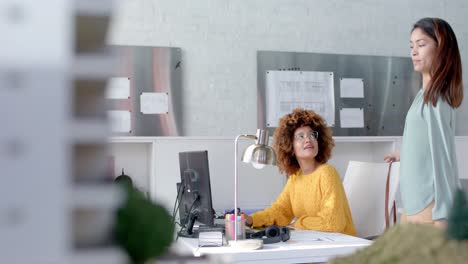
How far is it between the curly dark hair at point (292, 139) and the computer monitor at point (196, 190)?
0.69 metres

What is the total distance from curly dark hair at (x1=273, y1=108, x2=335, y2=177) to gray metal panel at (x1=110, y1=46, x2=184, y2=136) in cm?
127

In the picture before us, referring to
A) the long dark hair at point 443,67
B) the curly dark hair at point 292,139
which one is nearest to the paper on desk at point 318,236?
the curly dark hair at point 292,139

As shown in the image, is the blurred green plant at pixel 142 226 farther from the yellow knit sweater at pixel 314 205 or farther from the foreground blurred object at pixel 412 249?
the yellow knit sweater at pixel 314 205

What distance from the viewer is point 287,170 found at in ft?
12.2

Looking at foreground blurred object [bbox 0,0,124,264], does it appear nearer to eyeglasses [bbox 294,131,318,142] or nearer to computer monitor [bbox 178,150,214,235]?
computer monitor [bbox 178,150,214,235]

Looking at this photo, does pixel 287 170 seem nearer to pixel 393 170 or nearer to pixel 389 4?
pixel 393 170

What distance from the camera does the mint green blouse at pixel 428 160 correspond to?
212cm

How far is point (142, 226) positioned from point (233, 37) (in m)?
4.68

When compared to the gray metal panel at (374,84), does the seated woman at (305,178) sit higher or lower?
lower

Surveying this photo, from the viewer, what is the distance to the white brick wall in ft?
15.7

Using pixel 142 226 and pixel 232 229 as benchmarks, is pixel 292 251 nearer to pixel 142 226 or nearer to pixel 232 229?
pixel 232 229

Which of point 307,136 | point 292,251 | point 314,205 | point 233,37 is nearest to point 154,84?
point 233,37

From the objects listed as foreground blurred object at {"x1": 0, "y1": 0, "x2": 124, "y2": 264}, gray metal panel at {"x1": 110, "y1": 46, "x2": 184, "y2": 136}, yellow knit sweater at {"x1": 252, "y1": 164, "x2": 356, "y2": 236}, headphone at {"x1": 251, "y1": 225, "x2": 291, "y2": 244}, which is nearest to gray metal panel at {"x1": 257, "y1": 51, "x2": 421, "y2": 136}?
gray metal panel at {"x1": 110, "y1": 46, "x2": 184, "y2": 136}

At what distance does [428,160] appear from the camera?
2.14 m
